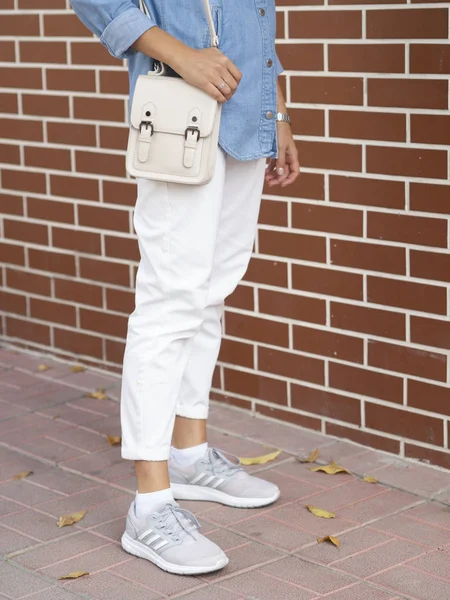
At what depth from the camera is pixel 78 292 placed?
5398 millimetres

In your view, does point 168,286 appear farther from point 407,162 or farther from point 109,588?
point 407,162

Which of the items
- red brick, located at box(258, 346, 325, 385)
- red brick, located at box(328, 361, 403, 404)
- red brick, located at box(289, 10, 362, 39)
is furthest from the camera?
red brick, located at box(258, 346, 325, 385)

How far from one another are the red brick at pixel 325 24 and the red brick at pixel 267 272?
836 millimetres

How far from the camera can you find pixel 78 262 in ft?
17.6

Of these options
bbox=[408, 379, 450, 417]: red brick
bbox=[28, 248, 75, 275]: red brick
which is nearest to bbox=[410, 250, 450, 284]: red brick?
bbox=[408, 379, 450, 417]: red brick

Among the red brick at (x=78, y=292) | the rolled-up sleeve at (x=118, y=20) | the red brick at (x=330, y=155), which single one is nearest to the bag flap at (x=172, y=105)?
the rolled-up sleeve at (x=118, y=20)

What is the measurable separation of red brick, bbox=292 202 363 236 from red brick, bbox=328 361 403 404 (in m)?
0.49

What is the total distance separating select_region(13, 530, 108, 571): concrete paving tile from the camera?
3420 millimetres

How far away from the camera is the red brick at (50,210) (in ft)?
17.6

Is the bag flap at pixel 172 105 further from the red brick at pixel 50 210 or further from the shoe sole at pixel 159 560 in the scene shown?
the red brick at pixel 50 210

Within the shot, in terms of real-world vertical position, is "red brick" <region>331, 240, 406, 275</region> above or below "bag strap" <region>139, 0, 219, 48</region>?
below

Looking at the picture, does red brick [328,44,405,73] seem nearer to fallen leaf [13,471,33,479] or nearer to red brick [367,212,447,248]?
red brick [367,212,447,248]

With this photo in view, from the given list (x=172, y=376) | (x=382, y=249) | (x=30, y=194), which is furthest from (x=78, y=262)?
(x=172, y=376)

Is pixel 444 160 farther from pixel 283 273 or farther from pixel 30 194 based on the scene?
pixel 30 194
